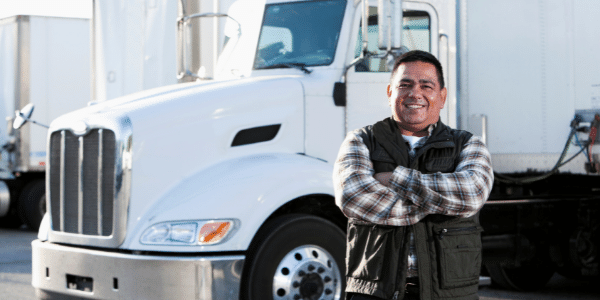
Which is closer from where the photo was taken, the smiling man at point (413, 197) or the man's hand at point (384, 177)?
the smiling man at point (413, 197)

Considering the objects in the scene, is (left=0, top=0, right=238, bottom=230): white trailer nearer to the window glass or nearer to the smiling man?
the window glass

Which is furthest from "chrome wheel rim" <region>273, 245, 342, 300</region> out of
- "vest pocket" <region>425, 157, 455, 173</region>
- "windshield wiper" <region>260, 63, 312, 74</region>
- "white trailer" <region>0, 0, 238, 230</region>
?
"white trailer" <region>0, 0, 238, 230</region>

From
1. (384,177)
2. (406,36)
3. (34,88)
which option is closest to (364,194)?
(384,177)

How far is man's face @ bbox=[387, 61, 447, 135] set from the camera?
→ 3084 mm

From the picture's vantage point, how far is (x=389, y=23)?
16.7 feet

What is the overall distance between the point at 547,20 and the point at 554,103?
2.44 ft

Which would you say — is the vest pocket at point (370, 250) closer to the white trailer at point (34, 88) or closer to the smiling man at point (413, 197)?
the smiling man at point (413, 197)

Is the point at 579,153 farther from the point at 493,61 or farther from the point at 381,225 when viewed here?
the point at 381,225

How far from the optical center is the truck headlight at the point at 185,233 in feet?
15.7

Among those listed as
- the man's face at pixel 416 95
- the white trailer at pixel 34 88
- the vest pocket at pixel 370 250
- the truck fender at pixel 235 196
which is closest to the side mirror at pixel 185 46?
the truck fender at pixel 235 196

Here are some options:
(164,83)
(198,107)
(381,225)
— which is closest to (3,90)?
(164,83)

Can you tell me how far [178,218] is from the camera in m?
4.82

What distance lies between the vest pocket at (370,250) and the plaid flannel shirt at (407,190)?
0.15 feet

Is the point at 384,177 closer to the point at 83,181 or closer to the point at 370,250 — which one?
the point at 370,250
